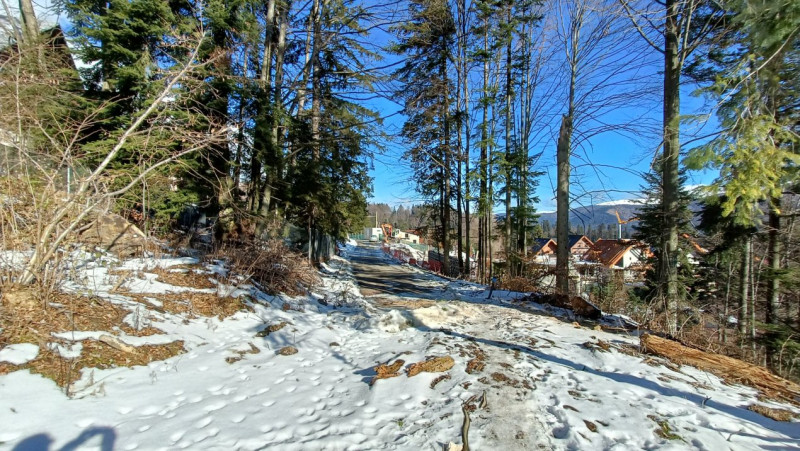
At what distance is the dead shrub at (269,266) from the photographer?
7305mm

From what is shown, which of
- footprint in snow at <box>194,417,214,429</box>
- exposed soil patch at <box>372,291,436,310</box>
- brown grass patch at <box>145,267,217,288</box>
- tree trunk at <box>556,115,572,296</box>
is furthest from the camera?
tree trunk at <box>556,115,572,296</box>

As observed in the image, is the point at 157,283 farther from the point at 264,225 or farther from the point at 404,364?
the point at 404,364

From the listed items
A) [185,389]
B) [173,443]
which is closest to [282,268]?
[185,389]

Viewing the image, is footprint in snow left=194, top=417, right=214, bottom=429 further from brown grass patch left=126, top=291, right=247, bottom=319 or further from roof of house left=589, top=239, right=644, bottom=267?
roof of house left=589, top=239, right=644, bottom=267

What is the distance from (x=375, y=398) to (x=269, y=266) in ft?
17.1

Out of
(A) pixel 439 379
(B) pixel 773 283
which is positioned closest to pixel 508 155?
(B) pixel 773 283

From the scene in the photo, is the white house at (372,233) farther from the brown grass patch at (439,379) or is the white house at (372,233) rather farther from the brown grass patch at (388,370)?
the brown grass patch at (439,379)

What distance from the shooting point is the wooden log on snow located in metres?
3.83

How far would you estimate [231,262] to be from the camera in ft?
24.4

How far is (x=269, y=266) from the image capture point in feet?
25.1

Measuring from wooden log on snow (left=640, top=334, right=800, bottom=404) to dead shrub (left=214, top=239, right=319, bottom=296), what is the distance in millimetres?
6909

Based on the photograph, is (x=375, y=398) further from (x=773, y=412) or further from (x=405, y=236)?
→ (x=405, y=236)

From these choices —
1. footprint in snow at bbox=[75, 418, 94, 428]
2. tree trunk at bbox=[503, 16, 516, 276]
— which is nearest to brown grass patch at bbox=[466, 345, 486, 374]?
footprint in snow at bbox=[75, 418, 94, 428]

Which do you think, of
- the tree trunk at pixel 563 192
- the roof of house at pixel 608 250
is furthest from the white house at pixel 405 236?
the tree trunk at pixel 563 192
